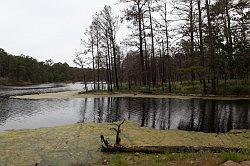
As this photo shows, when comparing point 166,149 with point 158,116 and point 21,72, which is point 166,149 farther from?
Answer: point 21,72

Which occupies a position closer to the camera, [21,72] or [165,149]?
[165,149]

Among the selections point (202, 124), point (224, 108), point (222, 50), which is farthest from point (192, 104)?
point (222, 50)

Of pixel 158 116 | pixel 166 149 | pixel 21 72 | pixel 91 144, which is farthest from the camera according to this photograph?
pixel 21 72

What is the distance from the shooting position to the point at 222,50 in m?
36.8

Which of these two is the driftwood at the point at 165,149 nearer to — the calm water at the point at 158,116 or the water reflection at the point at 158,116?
the water reflection at the point at 158,116

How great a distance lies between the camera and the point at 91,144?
44.0 ft

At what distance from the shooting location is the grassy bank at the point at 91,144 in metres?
9.62

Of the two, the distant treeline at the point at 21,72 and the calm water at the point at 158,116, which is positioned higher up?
the distant treeline at the point at 21,72

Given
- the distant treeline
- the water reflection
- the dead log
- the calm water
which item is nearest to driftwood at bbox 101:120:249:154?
the dead log

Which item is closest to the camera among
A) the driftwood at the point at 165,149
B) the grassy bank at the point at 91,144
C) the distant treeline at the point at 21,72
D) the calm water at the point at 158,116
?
the grassy bank at the point at 91,144

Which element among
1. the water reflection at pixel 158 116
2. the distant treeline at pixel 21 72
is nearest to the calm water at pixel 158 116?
the water reflection at pixel 158 116

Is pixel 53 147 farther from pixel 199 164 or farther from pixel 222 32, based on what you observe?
pixel 222 32

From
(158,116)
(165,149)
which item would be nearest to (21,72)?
(158,116)

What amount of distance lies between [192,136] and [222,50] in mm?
23473
